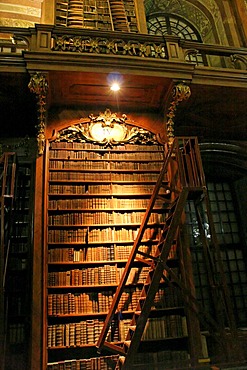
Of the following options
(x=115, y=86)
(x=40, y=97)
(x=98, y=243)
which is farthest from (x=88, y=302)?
(x=115, y=86)

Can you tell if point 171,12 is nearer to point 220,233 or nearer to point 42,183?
point 220,233

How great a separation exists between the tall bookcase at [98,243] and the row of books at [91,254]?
1 cm

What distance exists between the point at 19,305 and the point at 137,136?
2.48 m

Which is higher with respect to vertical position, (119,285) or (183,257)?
(183,257)

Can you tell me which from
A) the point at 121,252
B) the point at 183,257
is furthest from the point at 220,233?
the point at 121,252

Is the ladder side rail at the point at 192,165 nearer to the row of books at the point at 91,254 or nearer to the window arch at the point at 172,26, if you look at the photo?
the row of books at the point at 91,254

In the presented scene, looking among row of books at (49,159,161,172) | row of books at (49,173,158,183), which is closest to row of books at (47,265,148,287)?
row of books at (49,173,158,183)

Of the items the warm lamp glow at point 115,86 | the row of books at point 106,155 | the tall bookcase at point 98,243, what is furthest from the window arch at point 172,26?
the row of books at point 106,155

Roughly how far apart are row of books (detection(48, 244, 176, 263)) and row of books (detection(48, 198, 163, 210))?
0.46 m

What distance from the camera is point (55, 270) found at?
11.0 ft

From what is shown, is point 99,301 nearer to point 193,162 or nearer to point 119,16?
point 193,162

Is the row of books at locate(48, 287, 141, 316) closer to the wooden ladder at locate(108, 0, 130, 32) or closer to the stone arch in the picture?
the wooden ladder at locate(108, 0, 130, 32)

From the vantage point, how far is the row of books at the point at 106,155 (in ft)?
12.6

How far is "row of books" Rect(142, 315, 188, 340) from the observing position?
3279 mm
